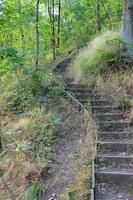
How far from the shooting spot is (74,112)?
350 inches

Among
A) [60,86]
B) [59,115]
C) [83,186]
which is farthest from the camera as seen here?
[60,86]

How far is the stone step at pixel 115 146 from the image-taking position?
21.0 feet

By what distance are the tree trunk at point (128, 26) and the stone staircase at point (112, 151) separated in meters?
2.34

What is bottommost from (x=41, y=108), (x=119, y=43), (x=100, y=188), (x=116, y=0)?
(x=100, y=188)

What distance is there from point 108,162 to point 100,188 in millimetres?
760

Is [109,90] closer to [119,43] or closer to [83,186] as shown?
[119,43]

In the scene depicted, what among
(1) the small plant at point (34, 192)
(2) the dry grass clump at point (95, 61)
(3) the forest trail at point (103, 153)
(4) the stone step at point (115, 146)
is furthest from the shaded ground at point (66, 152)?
(2) the dry grass clump at point (95, 61)

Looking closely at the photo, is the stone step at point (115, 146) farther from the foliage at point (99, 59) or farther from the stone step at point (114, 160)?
the foliage at point (99, 59)

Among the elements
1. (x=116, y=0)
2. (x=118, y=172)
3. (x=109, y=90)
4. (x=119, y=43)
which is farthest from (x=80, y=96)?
(x=116, y=0)

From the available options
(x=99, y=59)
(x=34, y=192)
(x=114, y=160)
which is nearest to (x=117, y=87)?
(x=99, y=59)

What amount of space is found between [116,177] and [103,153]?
38.1 inches

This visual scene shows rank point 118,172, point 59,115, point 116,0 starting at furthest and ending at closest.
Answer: point 116,0
point 59,115
point 118,172

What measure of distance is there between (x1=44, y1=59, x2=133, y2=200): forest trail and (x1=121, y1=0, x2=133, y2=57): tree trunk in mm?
2491

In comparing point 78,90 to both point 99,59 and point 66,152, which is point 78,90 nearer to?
point 99,59
